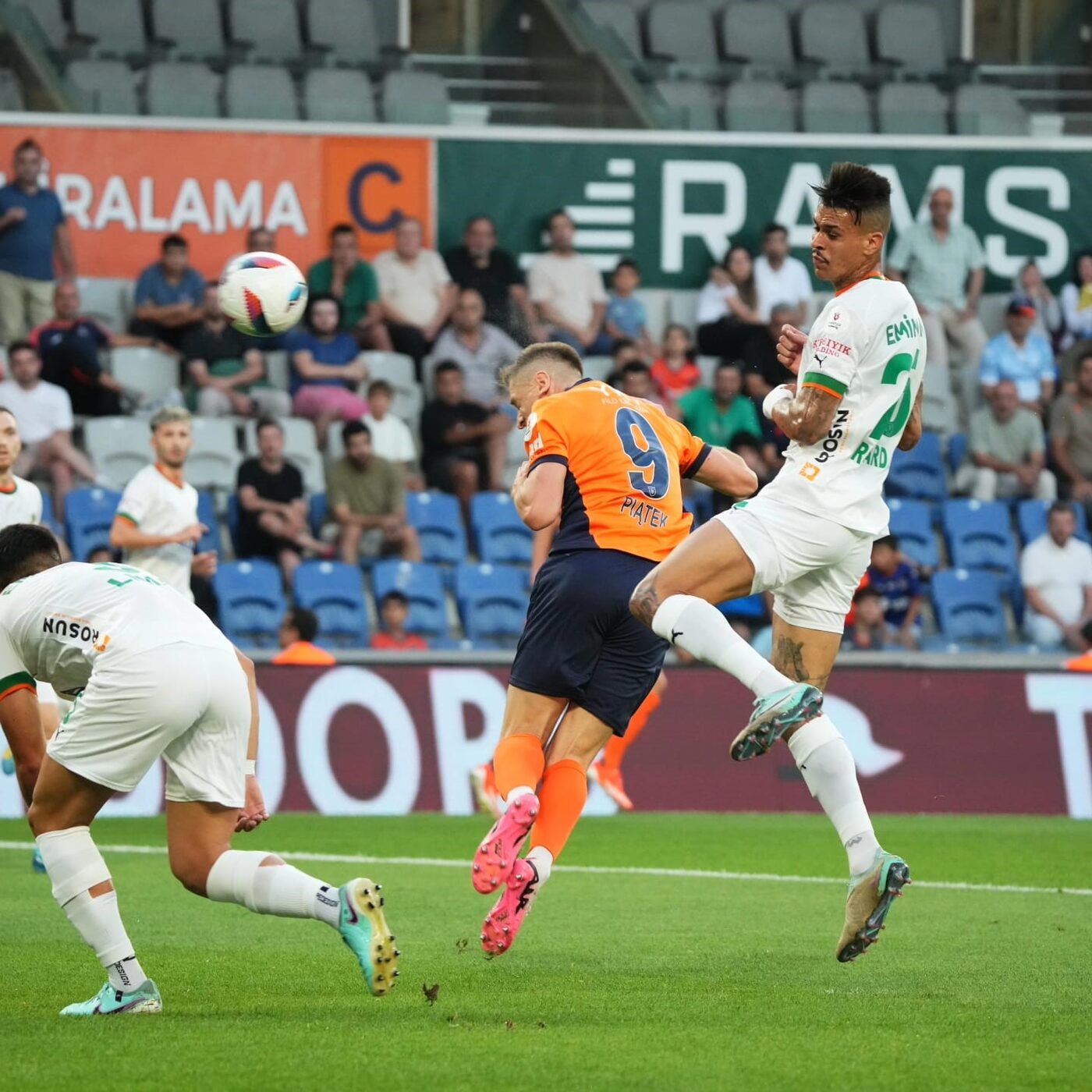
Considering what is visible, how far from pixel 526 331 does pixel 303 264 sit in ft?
7.49

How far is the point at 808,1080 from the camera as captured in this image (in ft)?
15.3

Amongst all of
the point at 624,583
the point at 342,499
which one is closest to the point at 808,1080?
the point at 624,583

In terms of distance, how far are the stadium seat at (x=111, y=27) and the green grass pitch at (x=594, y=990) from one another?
33.0ft

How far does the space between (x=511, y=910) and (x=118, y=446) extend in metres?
10.3

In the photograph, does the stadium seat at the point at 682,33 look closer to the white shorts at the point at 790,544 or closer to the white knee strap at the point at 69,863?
the white shorts at the point at 790,544

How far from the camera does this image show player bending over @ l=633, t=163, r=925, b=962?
608 cm

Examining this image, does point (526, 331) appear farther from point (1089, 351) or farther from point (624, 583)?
point (624, 583)

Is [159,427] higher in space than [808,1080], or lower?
higher

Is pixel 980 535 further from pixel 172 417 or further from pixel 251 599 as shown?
pixel 172 417

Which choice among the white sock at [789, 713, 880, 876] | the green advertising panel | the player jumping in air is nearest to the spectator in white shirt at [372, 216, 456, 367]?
the green advertising panel

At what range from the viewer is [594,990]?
6074mm

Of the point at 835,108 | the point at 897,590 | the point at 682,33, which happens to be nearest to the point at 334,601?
the point at 897,590

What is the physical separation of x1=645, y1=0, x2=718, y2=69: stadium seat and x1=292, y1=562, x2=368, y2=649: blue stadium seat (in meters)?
7.21

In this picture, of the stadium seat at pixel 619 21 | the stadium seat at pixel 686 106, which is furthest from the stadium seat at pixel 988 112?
the stadium seat at pixel 619 21
